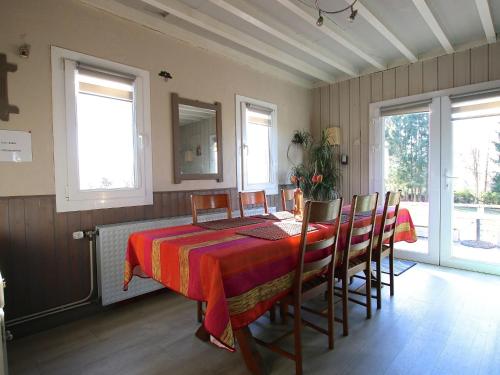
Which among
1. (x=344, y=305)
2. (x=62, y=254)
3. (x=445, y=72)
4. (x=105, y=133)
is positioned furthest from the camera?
(x=445, y=72)

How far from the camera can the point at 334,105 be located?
14.7ft

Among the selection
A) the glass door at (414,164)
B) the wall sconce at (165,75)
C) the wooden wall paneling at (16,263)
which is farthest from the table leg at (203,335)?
the glass door at (414,164)

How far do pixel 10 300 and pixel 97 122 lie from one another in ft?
4.82

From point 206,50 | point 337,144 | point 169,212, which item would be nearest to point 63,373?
point 169,212

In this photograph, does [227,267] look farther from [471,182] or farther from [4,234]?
[471,182]

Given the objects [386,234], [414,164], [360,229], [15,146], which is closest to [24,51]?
[15,146]

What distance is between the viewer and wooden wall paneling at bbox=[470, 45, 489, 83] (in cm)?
321

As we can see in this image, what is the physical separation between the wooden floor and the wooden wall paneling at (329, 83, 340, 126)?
269 cm

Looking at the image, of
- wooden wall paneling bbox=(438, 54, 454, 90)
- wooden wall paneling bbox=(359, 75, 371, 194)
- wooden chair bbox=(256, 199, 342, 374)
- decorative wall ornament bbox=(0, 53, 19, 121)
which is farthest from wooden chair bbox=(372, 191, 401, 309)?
decorative wall ornament bbox=(0, 53, 19, 121)

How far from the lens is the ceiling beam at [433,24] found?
8.26ft

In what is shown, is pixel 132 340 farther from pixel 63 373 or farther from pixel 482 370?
pixel 482 370

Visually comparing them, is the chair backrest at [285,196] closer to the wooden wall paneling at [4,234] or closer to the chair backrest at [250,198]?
the chair backrest at [250,198]

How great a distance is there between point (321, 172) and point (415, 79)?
1.66 m

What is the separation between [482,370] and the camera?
5.50 feet
